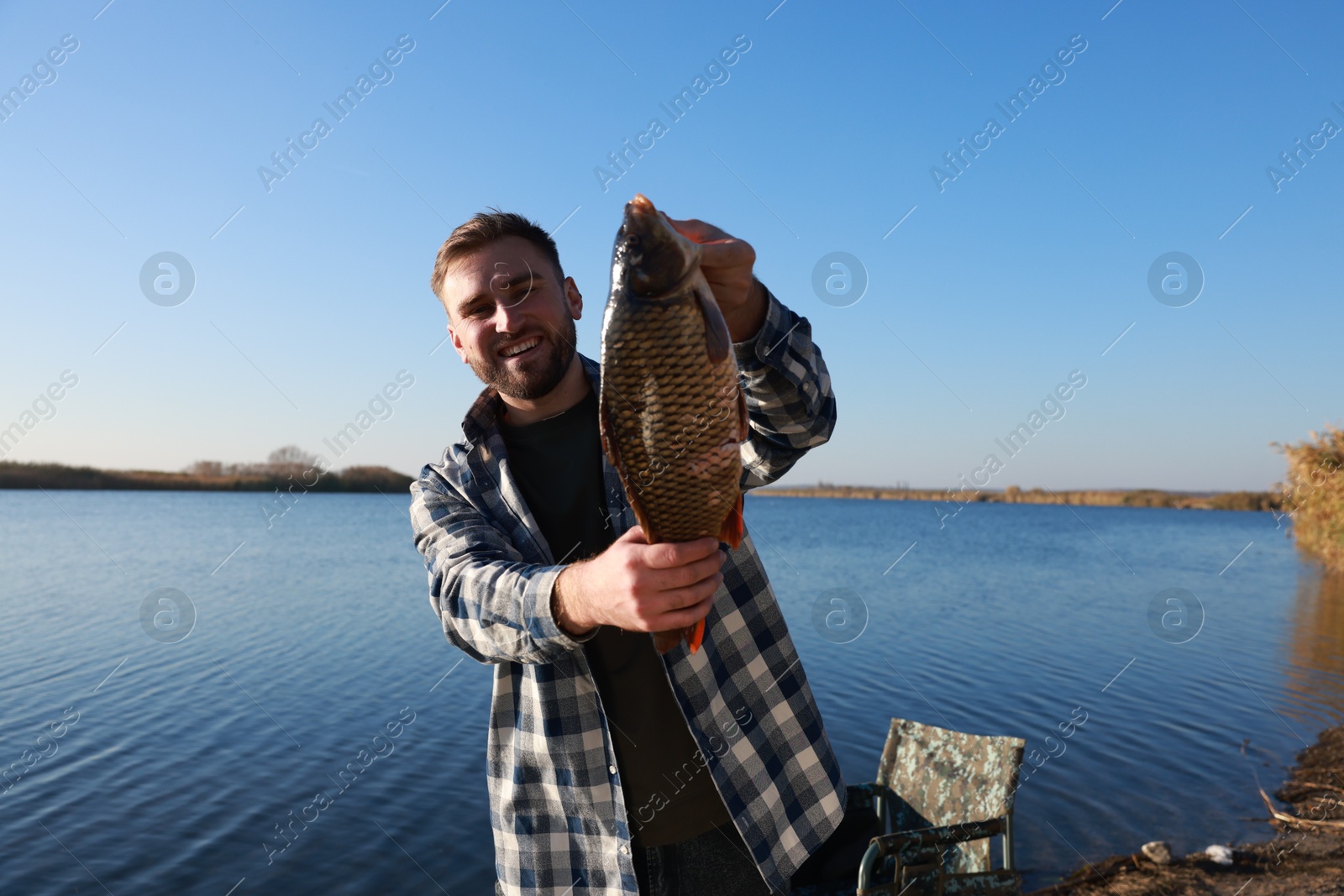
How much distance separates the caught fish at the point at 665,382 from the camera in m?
1.35

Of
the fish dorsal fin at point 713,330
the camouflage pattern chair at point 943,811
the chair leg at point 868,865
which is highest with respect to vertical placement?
the fish dorsal fin at point 713,330

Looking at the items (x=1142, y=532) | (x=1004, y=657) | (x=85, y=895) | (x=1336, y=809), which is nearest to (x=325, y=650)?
(x=85, y=895)

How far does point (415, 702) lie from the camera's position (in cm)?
1189

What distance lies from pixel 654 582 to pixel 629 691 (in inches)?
49.2

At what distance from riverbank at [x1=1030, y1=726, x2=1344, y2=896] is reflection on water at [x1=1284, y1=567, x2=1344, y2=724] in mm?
4786

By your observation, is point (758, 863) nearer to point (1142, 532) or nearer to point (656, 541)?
point (656, 541)

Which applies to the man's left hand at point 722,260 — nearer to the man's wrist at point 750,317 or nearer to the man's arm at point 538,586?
the man's wrist at point 750,317

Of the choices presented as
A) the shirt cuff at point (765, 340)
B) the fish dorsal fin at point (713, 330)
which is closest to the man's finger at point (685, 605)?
the fish dorsal fin at point (713, 330)

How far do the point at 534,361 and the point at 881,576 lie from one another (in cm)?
2590

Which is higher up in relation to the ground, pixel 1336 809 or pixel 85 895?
pixel 85 895

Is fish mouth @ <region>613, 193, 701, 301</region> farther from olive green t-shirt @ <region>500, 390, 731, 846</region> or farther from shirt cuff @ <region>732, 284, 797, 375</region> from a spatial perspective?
olive green t-shirt @ <region>500, 390, 731, 846</region>

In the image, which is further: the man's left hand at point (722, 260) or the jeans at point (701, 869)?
the jeans at point (701, 869)

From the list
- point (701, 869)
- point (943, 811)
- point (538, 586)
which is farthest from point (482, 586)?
point (943, 811)

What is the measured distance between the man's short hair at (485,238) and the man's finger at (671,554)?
5.45ft
